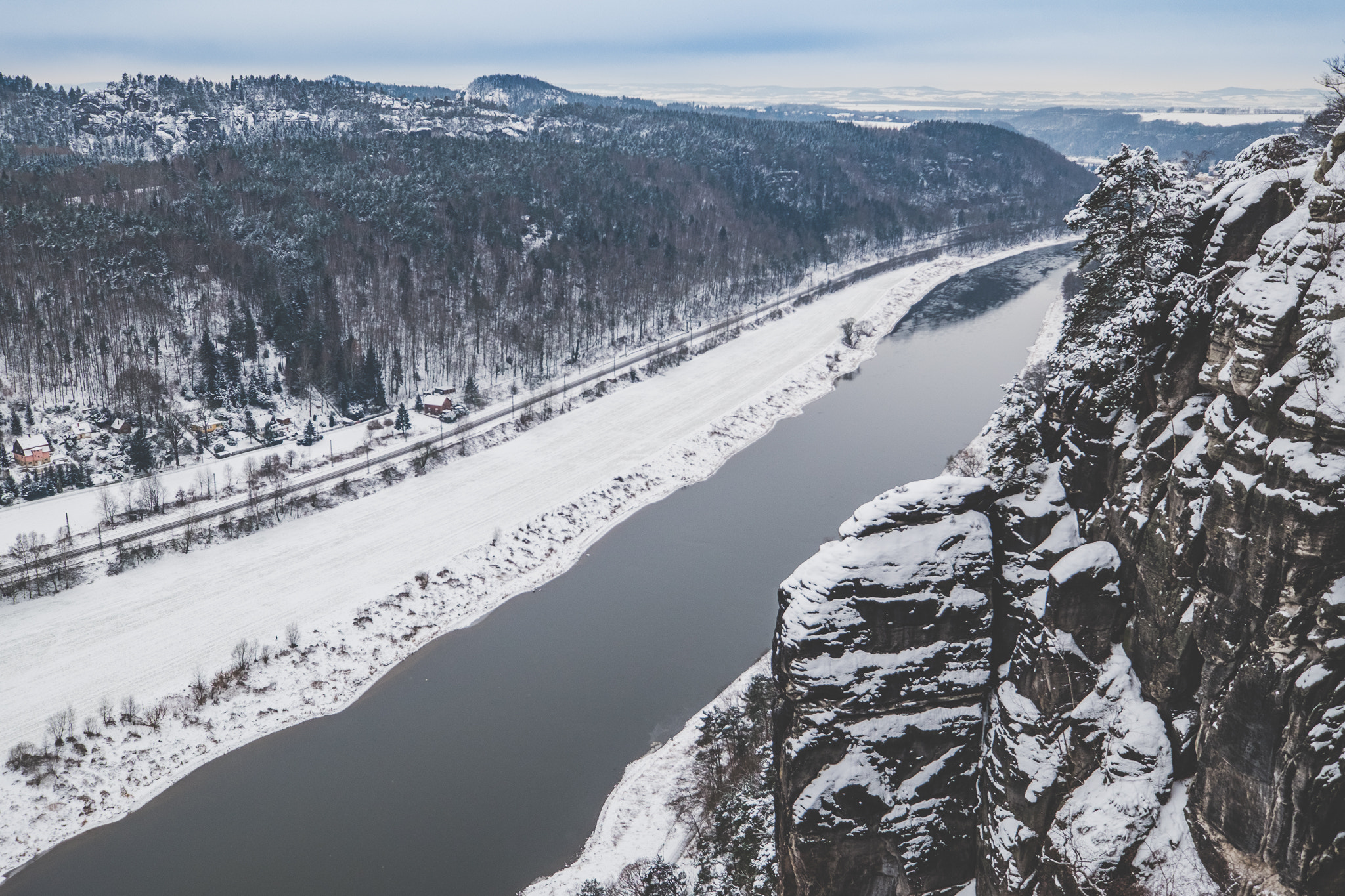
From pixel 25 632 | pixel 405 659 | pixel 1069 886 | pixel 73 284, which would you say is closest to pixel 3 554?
pixel 25 632

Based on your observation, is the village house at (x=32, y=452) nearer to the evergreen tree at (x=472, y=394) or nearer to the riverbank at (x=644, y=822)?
the evergreen tree at (x=472, y=394)

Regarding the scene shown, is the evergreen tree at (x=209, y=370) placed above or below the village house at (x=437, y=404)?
above

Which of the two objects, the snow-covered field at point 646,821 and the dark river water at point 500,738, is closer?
the snow-covered field at point 646,821

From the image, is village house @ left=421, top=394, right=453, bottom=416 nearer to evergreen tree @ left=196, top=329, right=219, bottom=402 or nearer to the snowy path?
the snowy path

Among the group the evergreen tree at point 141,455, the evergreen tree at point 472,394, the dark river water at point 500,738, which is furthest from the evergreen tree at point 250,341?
the dark river water at point 500,738

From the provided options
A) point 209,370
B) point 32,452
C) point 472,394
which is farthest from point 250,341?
point 32,452

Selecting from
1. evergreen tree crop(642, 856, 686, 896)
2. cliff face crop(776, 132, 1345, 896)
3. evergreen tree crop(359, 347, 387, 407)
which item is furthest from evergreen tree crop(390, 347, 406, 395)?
cliff face crop(776, 132, 1345, 896)

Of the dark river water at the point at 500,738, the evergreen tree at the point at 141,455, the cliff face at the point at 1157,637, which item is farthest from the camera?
the evergreen tree at the point at 141,455
